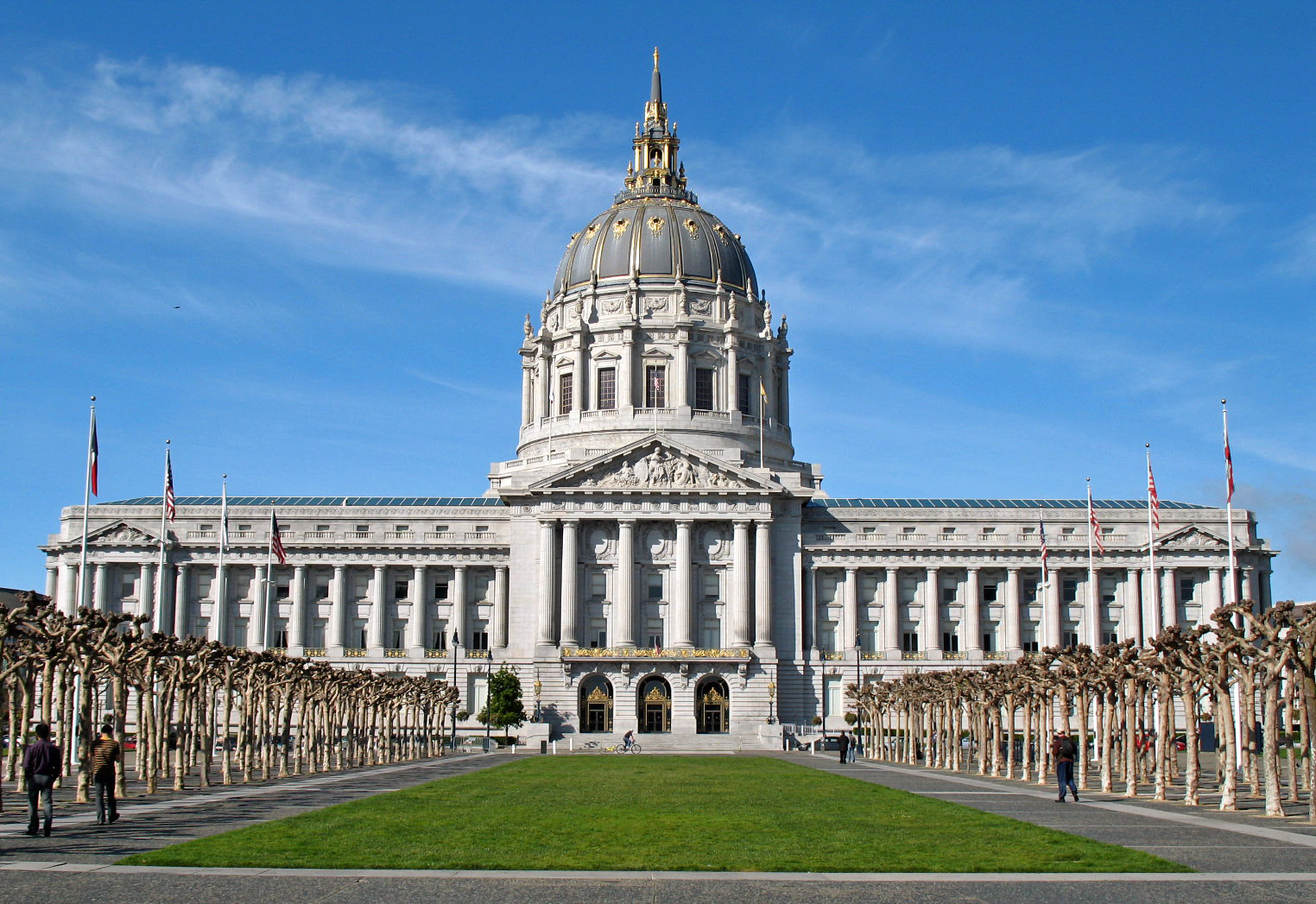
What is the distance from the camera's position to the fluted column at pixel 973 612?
12581 centimetres

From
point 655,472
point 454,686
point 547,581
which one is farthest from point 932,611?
point 454,686

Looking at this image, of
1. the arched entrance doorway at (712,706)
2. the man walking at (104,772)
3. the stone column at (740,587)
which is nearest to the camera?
the man walking at (104,772)

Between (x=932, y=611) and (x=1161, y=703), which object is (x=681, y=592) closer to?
(x=932, y=611)

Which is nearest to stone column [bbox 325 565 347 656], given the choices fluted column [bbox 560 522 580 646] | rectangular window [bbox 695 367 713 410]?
fluted column [bbox 560 522 580 646]

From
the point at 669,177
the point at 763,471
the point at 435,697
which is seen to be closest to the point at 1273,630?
the point at 435,697

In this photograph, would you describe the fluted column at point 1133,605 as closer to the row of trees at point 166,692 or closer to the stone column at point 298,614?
the row of trees at point 166,692

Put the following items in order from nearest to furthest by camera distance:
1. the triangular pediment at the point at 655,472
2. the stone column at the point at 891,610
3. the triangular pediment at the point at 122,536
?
1. the triangular pediment at the point at 655,472
2. the stone column at the point at 891,610
3. the triangular pediment at the point at 122,536

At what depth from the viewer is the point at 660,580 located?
405 feet

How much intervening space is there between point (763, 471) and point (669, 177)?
5350cm

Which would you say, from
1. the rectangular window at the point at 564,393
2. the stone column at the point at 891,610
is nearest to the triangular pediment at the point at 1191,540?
the stone column at the point at 891,610

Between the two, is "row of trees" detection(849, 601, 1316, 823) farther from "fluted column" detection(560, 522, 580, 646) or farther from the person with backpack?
"fluted column" detection(560, 522, 580, 646)

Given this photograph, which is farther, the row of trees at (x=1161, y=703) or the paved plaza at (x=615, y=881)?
the row of trees at (x=1161, y=703)

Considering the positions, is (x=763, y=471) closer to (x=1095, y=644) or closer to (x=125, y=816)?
(x=1095, y=644)

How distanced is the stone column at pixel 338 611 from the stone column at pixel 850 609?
43764 mm
